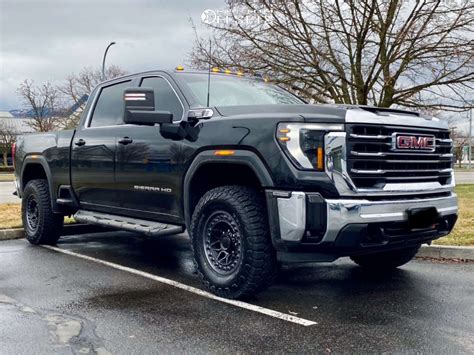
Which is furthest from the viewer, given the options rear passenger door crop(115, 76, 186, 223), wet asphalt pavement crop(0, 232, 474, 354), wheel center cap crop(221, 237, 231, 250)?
rear passenger door crop(115, 76, 186, 223)

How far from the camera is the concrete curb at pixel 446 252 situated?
6.31 m

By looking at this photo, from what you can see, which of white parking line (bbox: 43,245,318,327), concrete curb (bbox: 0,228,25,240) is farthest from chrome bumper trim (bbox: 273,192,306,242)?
concrete curb (bbox: 0,228,25,240)

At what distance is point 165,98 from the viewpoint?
561 cm

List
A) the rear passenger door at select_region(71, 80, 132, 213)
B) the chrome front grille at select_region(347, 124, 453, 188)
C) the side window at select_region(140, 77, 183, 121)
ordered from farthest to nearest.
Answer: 1. the rear passenger door at select_region(71, 80, 132, 213)
2. the side window at select_region(140, 77, 183, 121)
3. the chrome front grille at select_region(347, 124, 453, 188)

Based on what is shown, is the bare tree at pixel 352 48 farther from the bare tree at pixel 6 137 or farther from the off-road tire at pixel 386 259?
the bare tree at pixel 6 137

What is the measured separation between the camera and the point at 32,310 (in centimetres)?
438

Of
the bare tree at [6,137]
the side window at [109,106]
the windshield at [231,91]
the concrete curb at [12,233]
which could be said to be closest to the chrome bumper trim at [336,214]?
the windshield at [231,91]

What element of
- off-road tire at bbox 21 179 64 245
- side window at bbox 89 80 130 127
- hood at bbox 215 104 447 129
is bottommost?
off-road tire at bbox 21 179 64 245

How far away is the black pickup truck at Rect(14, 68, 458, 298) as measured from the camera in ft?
13.5

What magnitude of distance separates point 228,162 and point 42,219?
3744 millimetres

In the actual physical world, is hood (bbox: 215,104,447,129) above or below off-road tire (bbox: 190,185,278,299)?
above

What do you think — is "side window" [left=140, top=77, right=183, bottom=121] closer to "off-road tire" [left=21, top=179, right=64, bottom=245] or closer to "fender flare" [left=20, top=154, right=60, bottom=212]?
"fender flare" [left=20, top=154, right=60, bottom=212]

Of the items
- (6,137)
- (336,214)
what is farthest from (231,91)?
(6,137)

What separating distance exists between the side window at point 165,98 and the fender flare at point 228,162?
0.66 meters
